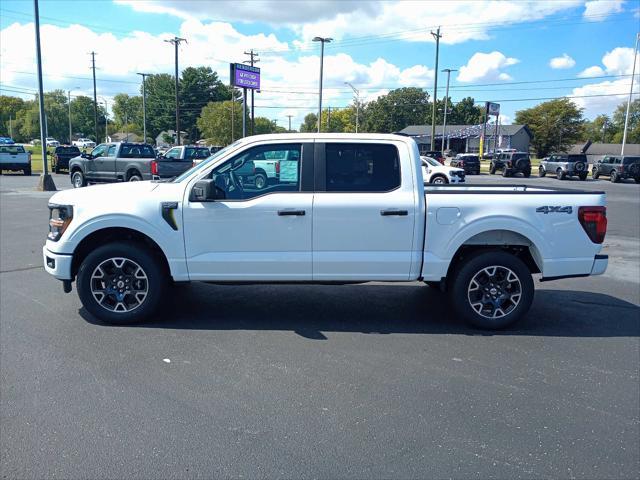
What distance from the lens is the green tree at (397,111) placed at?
114 m

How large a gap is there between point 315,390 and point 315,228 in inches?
69.5

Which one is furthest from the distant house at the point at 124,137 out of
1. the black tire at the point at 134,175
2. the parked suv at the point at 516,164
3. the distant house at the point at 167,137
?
the black tire at the point at 134,175

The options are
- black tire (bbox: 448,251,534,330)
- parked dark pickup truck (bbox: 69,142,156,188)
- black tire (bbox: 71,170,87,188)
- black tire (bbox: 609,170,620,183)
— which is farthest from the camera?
black tire (bbox: 609,170,620,183)

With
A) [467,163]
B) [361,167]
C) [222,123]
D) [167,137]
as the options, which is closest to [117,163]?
[361,167]

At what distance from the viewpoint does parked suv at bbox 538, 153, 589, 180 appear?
3856 cm

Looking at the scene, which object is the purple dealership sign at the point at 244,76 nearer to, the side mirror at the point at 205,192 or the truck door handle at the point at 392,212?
the side mirror at the point at 205,192

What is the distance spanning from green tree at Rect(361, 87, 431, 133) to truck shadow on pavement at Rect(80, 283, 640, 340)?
109 m

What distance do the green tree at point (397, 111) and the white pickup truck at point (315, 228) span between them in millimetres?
109969

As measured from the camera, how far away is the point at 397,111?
379 ft

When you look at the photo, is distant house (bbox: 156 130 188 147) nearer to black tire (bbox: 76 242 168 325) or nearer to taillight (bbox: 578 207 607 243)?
black tire (bbox: 76 242 168 325)

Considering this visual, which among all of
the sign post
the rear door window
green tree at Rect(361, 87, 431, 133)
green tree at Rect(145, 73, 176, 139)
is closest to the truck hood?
the rear door window

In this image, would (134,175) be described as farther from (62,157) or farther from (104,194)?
(104,194)

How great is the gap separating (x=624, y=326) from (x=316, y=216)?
11.8 ft

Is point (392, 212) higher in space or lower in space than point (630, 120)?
lower
